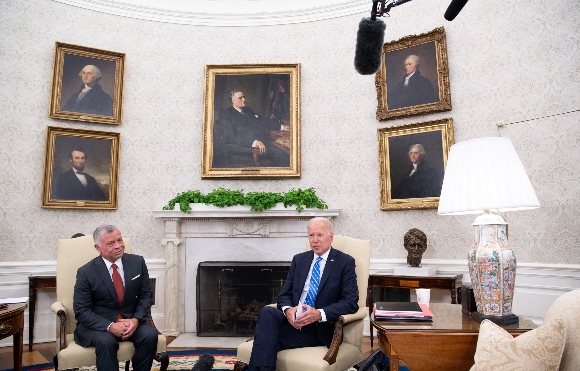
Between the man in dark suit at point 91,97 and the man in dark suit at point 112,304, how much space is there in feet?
9.64

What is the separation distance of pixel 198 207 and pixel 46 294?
212 cm

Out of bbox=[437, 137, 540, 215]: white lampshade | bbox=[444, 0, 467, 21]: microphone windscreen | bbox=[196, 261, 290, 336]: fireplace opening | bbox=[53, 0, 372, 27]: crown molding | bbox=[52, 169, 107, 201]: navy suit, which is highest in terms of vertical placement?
bbox=[53, 0, 372, 27]: crown molding

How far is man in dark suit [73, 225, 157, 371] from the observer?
296cm

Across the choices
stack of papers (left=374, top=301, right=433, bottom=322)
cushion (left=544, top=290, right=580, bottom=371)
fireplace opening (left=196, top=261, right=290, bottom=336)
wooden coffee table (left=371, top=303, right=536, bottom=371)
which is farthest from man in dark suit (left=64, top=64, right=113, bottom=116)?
cushion (left=544, top=290, right=580, bottom=371)

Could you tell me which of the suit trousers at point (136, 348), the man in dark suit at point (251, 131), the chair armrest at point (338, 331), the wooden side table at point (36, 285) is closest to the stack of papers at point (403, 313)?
the chair armrest at point (338, 331)

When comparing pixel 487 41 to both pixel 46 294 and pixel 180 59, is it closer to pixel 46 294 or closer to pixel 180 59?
pixel 180 59

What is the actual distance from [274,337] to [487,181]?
1674 millimetres

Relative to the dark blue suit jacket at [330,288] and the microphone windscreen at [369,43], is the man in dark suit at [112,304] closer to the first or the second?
the dark blue suit jacket at [330,288]

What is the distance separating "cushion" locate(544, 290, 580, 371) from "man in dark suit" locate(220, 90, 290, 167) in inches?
170

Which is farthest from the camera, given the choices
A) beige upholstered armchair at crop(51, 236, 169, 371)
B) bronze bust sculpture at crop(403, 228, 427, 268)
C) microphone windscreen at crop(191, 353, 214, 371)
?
bronze bust sculpture at crop(403, 228, 427, 268)

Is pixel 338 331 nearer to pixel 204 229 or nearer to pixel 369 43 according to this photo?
pixel 369 43

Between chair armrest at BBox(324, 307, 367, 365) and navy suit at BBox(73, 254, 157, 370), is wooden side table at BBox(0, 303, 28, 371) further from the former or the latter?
chair armrest at BBox(324, 307, 367, 365)

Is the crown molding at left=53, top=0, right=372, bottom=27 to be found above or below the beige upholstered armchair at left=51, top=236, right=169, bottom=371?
above

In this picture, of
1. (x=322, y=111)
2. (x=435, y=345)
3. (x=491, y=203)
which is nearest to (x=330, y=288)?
(x=435, y=345)
